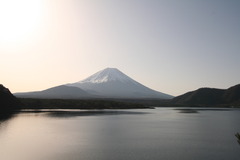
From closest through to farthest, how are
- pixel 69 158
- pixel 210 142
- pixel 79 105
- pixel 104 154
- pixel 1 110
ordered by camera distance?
pixel 69 158 → pixel 104 154 → pixel 210 142 → pixel 1 110 → pixel 79 105

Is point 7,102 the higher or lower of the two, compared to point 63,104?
lower

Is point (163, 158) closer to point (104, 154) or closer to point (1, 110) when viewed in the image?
point (104, 154)

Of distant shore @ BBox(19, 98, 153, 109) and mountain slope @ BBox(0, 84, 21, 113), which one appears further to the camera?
distant shore @ BBox(19, 98, 153, 109)

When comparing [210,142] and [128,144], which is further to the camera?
[210,142]

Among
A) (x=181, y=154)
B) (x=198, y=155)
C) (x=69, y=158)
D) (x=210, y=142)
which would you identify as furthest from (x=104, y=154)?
(x=210, y=142)

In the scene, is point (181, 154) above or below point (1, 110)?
below

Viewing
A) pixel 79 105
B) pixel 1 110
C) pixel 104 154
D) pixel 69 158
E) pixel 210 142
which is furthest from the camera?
pixel 79 105

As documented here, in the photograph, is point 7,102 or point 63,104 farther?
point 63,104

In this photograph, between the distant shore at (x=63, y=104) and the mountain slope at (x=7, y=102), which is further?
the distant shore at (x=63, y=104)

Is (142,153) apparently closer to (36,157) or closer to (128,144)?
(128,144)
